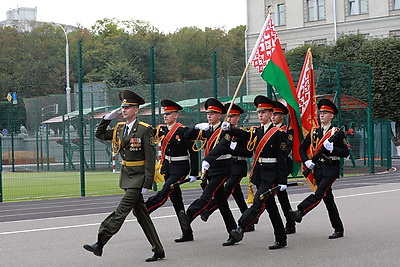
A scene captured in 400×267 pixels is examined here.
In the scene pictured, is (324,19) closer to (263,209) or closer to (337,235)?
(337,235)

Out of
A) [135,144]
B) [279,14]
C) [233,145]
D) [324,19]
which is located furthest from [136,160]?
[279,14]

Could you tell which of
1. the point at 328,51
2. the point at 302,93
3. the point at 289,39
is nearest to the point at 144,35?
the point at 289,39

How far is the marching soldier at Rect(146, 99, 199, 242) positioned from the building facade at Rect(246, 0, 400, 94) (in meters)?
45.7

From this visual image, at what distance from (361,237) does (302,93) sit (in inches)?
157

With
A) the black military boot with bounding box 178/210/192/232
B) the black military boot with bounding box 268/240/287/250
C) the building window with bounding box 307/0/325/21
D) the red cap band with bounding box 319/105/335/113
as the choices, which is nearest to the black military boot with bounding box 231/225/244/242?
the black military boot with bounding box 268/240/287/250

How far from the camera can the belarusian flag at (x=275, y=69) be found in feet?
39.1

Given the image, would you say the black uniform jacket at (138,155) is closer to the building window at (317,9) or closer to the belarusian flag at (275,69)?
the belarusian flag at (275,69)

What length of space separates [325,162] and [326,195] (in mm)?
450

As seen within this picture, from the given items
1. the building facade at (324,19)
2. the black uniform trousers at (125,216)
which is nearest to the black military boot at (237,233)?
the black uniform trousers at (125,216)

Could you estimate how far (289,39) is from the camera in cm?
6275

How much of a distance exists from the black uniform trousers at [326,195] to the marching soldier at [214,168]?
1046 millimetres

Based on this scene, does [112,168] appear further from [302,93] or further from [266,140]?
[266,140]

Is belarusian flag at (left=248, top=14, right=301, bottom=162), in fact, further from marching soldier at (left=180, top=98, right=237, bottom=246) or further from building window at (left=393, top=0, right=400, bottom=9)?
building window at (left=393, top=0, right=400, bottom=9)

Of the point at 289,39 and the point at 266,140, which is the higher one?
the point at 289,39
